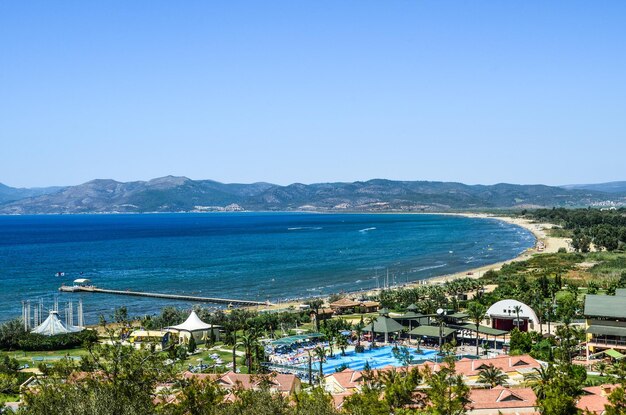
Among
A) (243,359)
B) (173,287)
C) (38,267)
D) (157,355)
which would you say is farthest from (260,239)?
(157,355)

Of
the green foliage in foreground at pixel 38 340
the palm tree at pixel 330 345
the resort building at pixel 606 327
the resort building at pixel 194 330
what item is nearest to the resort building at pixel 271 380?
the palm tree at pixel 330 345

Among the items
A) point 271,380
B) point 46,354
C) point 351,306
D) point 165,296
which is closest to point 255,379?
point 271,380

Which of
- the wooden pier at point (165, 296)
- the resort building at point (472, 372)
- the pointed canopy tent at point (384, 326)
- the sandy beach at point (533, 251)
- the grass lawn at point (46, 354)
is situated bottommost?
the wooden pier at point (165, 296)

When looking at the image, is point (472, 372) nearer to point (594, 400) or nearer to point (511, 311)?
point (594, 400)

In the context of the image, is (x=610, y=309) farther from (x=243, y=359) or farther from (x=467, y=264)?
(x=467, y=264)

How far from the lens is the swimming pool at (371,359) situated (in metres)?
45.1

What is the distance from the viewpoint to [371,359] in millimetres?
47312

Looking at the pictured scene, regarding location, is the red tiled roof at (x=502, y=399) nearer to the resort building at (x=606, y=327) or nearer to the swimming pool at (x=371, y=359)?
the swimming pool at (x=371, y=359)

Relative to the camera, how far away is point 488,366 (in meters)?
36.2

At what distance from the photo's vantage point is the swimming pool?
148ft

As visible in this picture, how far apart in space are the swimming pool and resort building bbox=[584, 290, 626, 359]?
36.6ft

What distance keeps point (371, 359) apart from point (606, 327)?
1664cm

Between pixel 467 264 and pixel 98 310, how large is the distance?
66.0m

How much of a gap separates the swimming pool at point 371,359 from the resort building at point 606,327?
36.6 ft
